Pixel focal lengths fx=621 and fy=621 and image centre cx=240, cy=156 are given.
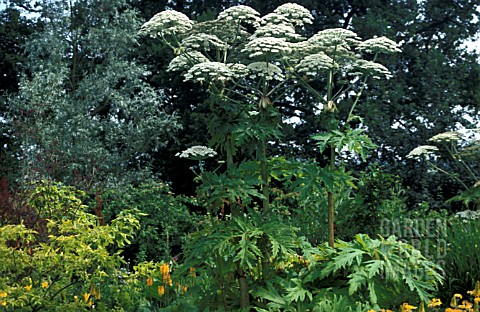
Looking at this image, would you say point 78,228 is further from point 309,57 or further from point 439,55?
point 439,55

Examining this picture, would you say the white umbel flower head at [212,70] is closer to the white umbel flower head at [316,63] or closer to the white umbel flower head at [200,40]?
the white umbel flower head at [200,40]

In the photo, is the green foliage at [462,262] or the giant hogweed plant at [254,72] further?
the green foliage at [462,262]

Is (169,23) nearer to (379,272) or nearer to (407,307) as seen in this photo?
(379,272)

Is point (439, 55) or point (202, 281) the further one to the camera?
point (439, 55)

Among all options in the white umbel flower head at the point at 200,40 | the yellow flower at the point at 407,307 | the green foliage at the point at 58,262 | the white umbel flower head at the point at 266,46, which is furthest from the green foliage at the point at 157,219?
the yellow flower at the point at 407,307

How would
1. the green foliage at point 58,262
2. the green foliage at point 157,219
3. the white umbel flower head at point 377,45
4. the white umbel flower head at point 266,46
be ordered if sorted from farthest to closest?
the green foliage at point 157,219 → the white umbel flower head at point 377,45 → the green foliage at point 58,262 → the white umbel flower head at point 266,46

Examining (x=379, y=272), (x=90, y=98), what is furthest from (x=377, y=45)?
(x=90, y=98)

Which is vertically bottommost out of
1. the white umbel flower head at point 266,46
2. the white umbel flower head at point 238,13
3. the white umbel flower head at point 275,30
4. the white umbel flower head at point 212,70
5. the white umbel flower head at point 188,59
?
the white umbel flower head at point 212,70

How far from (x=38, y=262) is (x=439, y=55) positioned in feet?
34.3

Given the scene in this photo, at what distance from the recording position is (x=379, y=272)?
4520mm

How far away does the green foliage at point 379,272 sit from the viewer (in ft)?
14.2

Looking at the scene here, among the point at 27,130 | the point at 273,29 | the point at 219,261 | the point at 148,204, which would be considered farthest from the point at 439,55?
the point at 219,261

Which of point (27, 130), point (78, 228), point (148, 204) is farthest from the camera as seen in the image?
point (27, 130)

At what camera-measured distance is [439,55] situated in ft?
42.9
